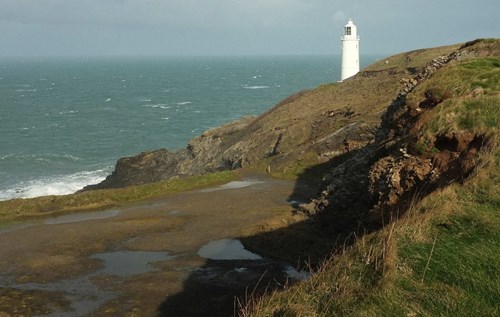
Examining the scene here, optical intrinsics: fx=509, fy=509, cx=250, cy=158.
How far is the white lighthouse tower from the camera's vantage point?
96.6 meters

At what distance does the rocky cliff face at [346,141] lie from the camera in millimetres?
21047

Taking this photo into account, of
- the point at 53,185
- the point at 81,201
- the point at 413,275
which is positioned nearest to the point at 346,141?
the point at 81,201

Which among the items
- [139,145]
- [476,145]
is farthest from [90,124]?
[476,145]

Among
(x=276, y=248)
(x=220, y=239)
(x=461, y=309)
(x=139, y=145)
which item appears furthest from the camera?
(x=139, y=145)

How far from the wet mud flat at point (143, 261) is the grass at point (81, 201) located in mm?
1716

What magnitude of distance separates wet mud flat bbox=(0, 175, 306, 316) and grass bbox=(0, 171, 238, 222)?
1716mm

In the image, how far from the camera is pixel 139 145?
91562 millimetres

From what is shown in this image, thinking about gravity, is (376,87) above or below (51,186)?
above

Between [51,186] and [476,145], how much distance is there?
58.3m

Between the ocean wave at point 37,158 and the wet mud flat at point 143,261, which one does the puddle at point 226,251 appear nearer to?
the wet mud flat at point 143,261

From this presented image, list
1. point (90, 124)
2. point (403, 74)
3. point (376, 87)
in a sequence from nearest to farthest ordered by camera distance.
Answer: point (376, 87)
point (403, 74)
point (90, 124)

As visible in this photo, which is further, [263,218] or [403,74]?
[403,74]

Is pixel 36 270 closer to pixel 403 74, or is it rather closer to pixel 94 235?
pixel 94 235

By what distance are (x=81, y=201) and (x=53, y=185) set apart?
1339 inches
